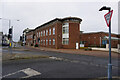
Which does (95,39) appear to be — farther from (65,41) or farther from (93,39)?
(65,41)

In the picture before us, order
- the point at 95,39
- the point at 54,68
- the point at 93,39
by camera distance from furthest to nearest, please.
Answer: the point at 93,39, the point at 95,39, the point at 54,68

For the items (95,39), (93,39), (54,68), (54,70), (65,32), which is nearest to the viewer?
(54,70)

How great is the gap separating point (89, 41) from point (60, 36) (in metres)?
22.1

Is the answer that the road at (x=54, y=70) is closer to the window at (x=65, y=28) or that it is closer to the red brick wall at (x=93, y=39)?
A: the window at (x=65, y=28)

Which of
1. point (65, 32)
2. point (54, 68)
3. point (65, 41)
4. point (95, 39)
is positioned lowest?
point (54, 68)

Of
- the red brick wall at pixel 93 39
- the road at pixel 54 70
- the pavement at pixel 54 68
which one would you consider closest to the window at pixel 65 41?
the pavement at pixel 54 68

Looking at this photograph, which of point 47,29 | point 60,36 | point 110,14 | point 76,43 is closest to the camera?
point 110,14

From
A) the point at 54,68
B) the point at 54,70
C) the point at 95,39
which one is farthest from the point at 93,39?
the point at 54,70

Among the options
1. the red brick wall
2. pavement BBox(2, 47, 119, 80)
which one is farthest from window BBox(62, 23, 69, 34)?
the red brick wall

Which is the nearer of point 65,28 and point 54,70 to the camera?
point 54,70

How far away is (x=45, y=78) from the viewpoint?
4645mm

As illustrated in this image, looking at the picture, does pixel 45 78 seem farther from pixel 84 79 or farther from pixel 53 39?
pixel 53 39

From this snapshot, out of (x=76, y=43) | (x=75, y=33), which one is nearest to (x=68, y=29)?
(x=75, y=33)

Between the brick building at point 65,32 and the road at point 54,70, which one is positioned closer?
the road at point 54,70
